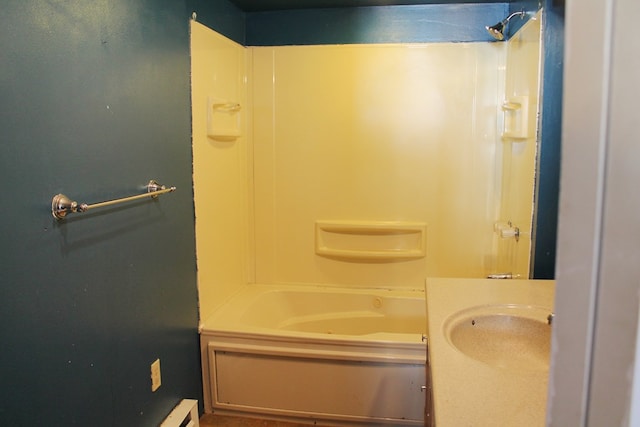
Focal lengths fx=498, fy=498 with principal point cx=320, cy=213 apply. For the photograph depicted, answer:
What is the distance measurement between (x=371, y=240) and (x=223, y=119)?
1180mm

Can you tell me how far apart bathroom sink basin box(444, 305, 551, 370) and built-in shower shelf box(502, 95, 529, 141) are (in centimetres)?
103

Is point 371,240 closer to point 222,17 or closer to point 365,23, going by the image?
point 365,23

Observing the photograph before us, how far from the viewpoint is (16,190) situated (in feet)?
4.31

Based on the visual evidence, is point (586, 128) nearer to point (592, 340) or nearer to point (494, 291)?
point (592, 340)

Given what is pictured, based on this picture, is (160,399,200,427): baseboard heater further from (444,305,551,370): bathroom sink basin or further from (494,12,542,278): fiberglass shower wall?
(494,12,542,278): fiberglass shower wall

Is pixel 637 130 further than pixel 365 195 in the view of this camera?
No

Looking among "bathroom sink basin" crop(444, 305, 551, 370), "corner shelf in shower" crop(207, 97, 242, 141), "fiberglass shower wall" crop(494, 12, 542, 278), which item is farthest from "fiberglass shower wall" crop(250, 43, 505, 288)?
"bathroom sink basin" crop(444, 305, 551, 370)

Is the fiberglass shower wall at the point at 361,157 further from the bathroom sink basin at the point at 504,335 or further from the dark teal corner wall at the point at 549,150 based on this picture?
the bathroom sink basin at the point at 504,335

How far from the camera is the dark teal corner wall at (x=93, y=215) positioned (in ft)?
4.34

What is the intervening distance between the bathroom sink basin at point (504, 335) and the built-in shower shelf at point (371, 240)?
1422mm

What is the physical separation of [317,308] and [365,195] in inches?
30.9

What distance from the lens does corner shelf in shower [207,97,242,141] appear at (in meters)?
2.57

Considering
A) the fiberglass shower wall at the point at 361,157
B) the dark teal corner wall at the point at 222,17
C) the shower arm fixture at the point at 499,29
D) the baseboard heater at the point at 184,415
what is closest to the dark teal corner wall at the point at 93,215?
the baseboard heater at the point at 184,415

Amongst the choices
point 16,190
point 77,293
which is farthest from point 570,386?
point 77,293
